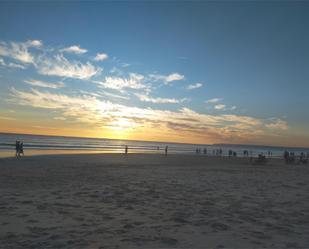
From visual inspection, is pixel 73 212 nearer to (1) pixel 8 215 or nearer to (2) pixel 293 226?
(1) pixel 8 215

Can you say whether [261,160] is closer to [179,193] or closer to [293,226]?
[179,193]

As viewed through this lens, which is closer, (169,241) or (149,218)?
(169,241)

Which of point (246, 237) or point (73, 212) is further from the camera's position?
point (73, 212)

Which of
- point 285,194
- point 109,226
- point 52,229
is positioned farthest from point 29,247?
point 285,194

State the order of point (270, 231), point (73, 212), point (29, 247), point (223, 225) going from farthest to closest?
point (73, 212) < point (223, 225) < point (270, 231) < point (29, 247)

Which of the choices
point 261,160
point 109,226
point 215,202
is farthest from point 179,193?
point 261,160

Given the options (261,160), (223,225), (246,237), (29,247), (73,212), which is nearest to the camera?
(29,247)

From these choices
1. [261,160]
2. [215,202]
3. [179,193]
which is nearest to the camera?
[215,202]

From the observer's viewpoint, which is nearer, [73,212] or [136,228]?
[136,228]

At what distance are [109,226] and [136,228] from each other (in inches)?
23.7

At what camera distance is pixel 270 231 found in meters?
6.06

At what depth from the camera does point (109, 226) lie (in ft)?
20.2

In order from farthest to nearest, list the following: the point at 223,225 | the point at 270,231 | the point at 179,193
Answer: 1. the point at 179,193
2. the point at 223,225
3. the point at 270,231

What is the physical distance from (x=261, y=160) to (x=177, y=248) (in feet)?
95.7
